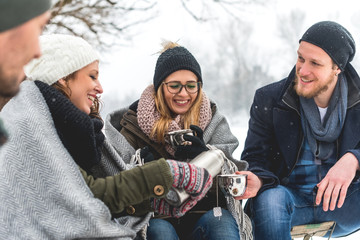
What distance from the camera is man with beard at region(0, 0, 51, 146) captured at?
963mm

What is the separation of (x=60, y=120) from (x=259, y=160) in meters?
1.34

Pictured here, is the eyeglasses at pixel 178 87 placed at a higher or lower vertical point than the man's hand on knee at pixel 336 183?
higher

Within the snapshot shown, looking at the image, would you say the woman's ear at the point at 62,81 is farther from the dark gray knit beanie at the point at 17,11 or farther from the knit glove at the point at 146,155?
the dark gray knit beanie at the point at 17,11

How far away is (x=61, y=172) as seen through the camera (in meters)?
1.69

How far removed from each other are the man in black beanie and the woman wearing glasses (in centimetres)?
20

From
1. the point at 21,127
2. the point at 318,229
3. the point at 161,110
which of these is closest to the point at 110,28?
the point at 161,110

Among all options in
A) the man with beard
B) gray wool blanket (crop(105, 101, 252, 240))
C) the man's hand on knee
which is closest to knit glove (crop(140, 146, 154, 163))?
gray wool blanket (crop(105, 101, 252, 240))

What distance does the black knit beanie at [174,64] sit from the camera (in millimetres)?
2703

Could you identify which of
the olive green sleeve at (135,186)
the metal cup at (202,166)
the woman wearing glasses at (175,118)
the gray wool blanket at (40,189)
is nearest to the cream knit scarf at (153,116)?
the woman wearing glasses at (175,118)

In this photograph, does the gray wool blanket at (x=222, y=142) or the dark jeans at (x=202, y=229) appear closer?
the dark jeans at (x=202, y=229)

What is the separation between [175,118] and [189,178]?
0.88m

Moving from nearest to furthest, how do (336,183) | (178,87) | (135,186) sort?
(135,186) → (336,183) → (178,87)

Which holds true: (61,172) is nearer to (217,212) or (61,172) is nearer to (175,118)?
(217,212)

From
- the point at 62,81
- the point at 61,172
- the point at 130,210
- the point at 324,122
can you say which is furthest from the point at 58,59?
the point at 324,122
